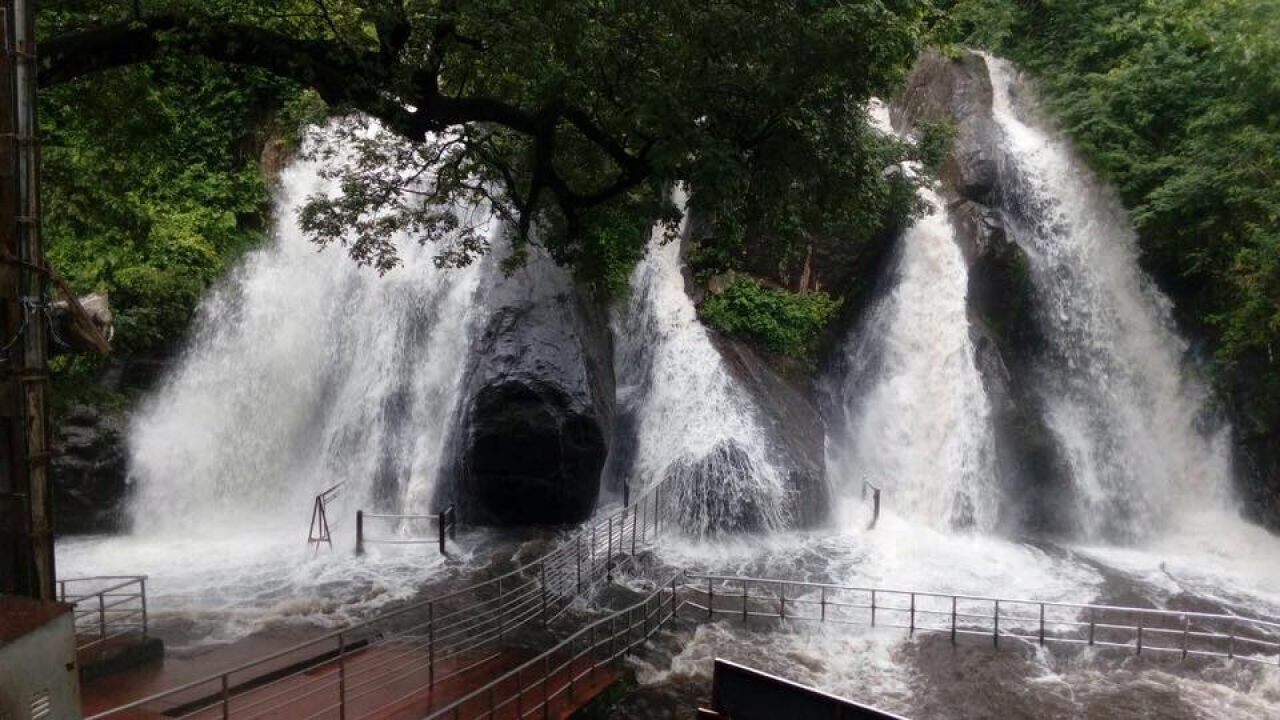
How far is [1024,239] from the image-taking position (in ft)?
60.6

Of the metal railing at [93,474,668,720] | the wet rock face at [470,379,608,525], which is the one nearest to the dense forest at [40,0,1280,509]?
the wet rock face at [470,379,608,525]

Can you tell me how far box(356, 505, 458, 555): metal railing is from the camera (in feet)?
45.3

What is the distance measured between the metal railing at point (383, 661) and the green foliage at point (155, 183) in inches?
205

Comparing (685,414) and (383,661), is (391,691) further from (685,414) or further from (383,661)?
(685,414)

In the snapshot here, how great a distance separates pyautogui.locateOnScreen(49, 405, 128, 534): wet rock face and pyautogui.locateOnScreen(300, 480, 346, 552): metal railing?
Result: 3.24 metres

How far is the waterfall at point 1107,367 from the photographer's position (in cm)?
1716

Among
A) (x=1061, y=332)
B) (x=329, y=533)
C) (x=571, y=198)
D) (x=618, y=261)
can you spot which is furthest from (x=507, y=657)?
(x=1061, y=332)

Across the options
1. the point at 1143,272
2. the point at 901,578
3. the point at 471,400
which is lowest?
the point at 901,578

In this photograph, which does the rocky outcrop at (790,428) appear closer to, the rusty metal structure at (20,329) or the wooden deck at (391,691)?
the wooden deck at (391,691)

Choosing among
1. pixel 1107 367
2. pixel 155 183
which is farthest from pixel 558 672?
pixel 155 183

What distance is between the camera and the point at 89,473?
1520 cm

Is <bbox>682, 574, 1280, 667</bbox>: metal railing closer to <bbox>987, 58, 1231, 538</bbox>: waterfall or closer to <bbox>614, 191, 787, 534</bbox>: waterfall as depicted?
<bbox>614, 191, 787, 534</bbox>: waterfall

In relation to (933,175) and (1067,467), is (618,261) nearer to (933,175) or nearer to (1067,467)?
(933,175)

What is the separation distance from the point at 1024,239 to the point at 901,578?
27.3 ft
